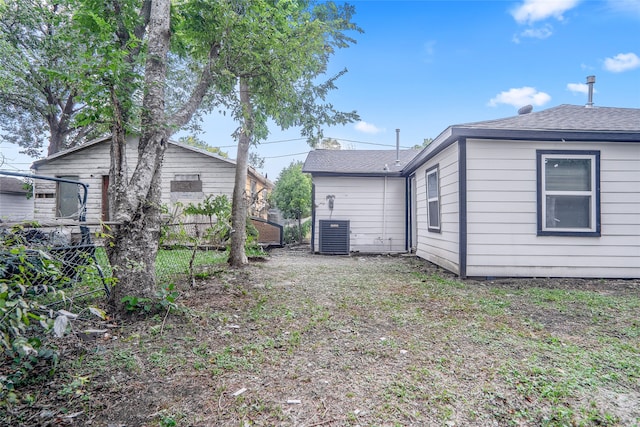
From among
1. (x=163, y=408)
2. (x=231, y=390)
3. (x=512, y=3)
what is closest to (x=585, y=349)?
(x=231, y=390)

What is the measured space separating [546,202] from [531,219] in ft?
1.13

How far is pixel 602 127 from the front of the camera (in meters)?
4.48

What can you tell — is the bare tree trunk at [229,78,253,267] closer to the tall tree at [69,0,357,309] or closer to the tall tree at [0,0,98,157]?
the tall tree at [69,0,357,309]

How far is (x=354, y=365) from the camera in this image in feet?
6.59

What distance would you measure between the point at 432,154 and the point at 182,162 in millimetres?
7109

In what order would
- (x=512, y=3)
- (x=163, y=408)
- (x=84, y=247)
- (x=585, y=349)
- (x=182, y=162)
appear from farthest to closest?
(x=182, y=162)
(x=512, y=3)
(x=84, y=247)
(x=585, y=349)
(x=163, y=408)

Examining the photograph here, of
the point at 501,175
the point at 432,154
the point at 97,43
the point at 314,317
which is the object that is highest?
the point at 97,43

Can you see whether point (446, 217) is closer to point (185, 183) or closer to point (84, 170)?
point (185, 183)

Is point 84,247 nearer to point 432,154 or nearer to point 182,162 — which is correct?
point 432,154

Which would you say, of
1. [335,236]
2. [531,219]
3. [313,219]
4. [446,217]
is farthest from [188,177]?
[531,219]

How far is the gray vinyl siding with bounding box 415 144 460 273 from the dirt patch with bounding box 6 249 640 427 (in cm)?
150

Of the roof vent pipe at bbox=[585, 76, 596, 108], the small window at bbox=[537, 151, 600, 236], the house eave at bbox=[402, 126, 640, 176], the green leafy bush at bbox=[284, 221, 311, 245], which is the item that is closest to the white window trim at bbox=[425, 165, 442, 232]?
the house eave at bbox=[402, 126, 640, 176]

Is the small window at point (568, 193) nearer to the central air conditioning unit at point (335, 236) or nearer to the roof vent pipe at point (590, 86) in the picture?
the roof vent pipe at point (590, 86)

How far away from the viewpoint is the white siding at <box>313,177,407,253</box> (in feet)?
27.2
